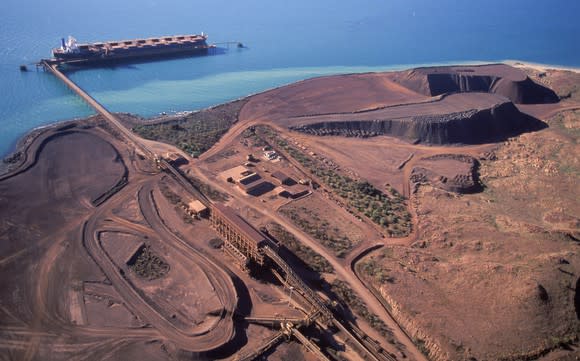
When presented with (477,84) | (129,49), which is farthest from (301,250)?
(129,49)

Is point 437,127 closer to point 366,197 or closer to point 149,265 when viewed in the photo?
point 366,197

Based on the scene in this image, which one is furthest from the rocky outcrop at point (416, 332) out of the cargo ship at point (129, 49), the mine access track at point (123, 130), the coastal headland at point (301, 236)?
the cargo ship at point (129, 49)

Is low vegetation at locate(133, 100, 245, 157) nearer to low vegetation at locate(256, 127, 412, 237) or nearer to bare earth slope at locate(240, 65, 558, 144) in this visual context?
bare earth slope at locate(240, 65, 558, 144)

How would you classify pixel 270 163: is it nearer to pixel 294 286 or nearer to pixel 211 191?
pixel 211 191

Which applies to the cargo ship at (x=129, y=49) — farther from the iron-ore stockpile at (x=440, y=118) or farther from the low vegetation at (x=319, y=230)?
the low vegetation at (x=319, y=230)

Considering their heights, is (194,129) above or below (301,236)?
above

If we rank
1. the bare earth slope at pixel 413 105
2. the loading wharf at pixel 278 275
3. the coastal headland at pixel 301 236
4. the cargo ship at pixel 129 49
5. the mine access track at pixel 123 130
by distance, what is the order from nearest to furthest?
the loading wharf at pixel 278 275, the coastal headland at pixel 301 236, the mine access track at pixel 123 130, the bare earth slope at pixel 413 105, the cargo ship at pixel 129 49

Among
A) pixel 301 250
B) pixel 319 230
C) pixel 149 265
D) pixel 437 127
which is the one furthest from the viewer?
pixel 437 127
